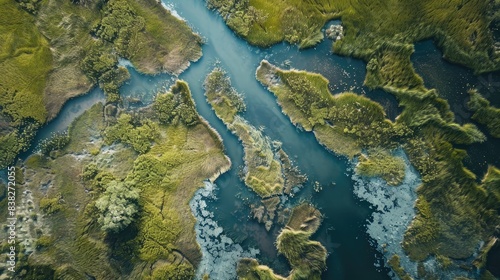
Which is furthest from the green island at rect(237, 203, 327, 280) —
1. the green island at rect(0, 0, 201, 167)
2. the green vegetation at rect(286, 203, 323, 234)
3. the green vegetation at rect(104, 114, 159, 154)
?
the green island at rect(0, 0, 201, 167)

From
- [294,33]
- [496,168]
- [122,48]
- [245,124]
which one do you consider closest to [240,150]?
[245,124]

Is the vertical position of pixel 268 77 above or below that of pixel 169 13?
above

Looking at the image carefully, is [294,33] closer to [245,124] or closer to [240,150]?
[245,124]

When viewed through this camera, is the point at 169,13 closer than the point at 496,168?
No

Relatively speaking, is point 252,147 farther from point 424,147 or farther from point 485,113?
point 485,113

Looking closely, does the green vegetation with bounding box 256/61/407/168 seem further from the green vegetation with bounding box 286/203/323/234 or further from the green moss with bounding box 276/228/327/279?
the green moss with bounding box 276/228/327/279

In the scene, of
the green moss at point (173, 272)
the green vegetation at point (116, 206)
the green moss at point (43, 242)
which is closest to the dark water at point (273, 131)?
the green moss at point (173, 272)
